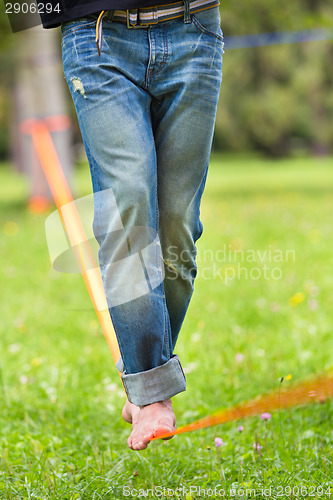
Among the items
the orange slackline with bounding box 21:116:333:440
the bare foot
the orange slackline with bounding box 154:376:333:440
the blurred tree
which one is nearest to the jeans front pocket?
the orange slackline with bounding box 21:116:333:440

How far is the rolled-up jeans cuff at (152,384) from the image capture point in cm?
175

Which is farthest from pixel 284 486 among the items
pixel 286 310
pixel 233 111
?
pixel 233 111

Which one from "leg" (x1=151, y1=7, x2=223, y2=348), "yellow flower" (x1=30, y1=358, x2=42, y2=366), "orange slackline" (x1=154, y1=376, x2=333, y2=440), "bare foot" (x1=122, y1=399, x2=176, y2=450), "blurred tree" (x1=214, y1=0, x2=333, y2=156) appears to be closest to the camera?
"bare foot" (x1=122, y1=399, x2=176, y2=450)

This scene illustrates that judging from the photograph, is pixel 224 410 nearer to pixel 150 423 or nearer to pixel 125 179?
pixel 150 423

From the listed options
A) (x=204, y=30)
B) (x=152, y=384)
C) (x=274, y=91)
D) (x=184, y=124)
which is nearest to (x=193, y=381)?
(x=152, y=384)

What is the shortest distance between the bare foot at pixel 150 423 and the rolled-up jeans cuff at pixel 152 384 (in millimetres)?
23

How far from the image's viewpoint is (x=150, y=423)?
1.73m

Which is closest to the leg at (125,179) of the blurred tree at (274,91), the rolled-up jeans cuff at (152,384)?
the rolled-up jeans cuff at (152,384)

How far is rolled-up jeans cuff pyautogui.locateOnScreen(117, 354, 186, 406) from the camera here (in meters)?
1.75

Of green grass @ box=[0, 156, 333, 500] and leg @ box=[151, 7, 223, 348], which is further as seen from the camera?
green grass @ box=[0, 156, 333, 500]

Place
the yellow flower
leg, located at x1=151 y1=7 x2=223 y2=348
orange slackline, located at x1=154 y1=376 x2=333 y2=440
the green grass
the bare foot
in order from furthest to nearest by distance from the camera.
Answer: the yellow flower → orange slackline, located at x1=154 y1=376 x2=333 y2=440 → the green grass → leg, located at x1=151 y1=7 x2=223 y2=348 → the bare foot

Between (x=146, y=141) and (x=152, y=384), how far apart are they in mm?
670

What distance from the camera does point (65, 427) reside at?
2469 mm

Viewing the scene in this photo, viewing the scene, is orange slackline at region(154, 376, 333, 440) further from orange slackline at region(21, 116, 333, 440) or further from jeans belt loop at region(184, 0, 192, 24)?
jeans belt loop at region(184, 0, 192, 24)
